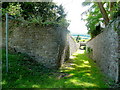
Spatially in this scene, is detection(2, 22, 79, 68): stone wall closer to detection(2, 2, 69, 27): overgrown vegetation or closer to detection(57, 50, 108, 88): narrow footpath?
detection(57, 50, 108, 88): narrow footpath

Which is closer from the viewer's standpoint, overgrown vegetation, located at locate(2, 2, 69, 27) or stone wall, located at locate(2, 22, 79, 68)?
stone wall, located at locate(2, 22, 79, 68)

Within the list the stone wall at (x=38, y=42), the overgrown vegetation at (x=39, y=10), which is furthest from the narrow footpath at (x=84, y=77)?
the overgrown vegetation at (x=39, y=10)

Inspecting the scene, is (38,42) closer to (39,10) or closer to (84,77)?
(84,77)

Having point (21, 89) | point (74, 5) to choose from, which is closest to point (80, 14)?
point (74, 5)

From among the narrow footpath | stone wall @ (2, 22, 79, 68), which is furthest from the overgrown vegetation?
the narrow footpath

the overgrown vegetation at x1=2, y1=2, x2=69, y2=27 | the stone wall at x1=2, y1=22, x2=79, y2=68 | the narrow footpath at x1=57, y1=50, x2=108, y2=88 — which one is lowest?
the narrow footpath at x1=57, y1=50, x2=108, y2=88

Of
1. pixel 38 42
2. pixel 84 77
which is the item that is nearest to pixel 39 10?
pixel 38 42

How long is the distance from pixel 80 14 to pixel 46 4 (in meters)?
3.34

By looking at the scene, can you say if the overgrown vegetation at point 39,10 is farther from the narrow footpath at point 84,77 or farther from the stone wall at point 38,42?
the narrow footpath at point 84,77

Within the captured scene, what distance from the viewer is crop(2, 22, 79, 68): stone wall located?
568 centimetres

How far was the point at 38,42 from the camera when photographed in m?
5.81

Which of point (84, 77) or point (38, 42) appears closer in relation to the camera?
point (84, 77)

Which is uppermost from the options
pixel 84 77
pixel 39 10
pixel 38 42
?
pixel 39 10

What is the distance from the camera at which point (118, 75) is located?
3590 mm
